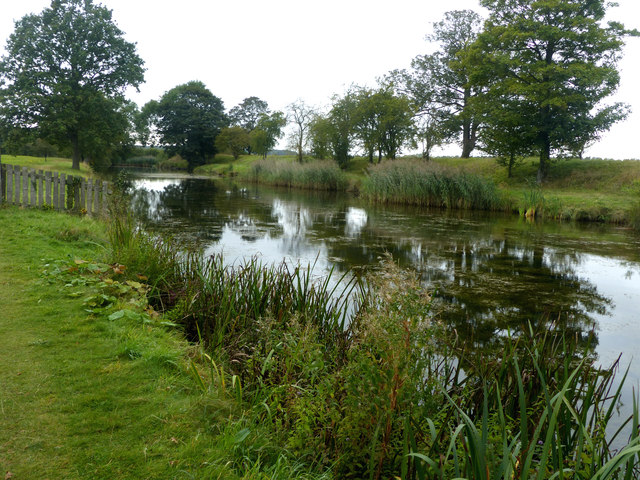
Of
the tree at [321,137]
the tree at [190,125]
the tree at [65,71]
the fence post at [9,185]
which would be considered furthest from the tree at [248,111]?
the fence post at [9,185]

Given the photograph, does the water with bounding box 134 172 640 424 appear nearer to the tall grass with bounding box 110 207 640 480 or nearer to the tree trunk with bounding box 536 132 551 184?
the tall grass with bounding box 110 207 640 480

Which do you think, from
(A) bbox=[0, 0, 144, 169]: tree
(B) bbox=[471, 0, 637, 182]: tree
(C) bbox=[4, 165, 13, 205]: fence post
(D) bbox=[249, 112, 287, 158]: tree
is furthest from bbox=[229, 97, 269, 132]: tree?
(C) bbox=[4, 165, 13, 205]: fence post

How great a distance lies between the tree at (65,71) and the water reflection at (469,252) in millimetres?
18815

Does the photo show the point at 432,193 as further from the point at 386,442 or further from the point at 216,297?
the point at 386,442

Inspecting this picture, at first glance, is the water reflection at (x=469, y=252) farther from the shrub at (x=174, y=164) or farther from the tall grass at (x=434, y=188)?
the shrub at (x=174, y=164)

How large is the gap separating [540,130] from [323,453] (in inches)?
1193

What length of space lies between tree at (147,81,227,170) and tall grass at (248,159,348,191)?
34.7 metres

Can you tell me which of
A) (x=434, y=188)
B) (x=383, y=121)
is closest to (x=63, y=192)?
(x=434, y=188)

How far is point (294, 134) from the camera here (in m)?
55.2

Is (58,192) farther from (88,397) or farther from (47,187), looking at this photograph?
(88,397)

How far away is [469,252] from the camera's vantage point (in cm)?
1118

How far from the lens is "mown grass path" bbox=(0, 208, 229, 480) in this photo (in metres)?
2.40

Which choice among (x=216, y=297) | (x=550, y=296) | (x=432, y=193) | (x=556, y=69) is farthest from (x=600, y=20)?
(x=216, y=297)

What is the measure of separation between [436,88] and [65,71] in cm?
3109
